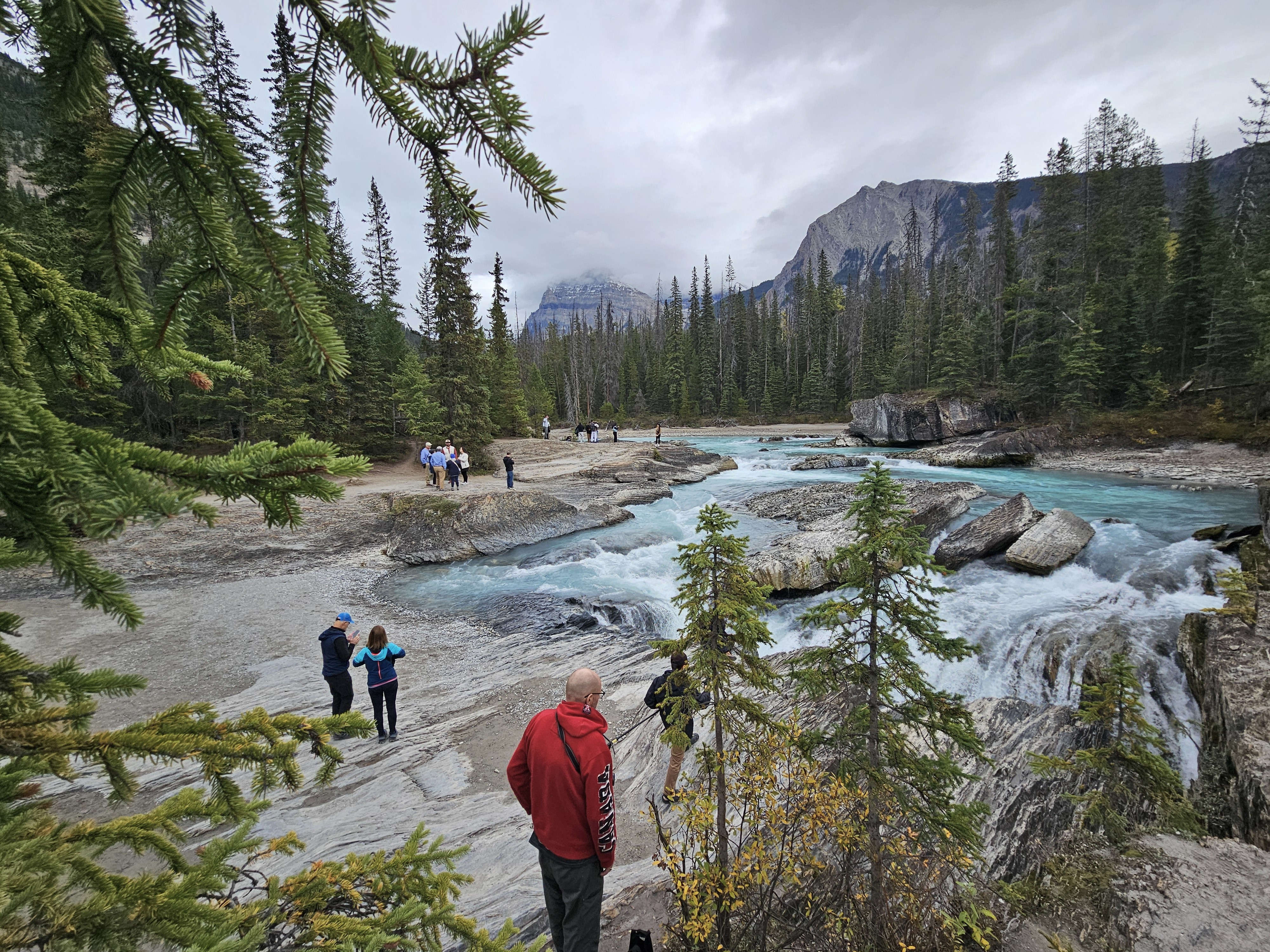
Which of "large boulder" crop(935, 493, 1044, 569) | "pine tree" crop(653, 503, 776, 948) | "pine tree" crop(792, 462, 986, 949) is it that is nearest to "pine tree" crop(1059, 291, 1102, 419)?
"large boulder" crop(935, 493, 1044, 569)

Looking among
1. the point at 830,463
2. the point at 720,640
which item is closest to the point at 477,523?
the point at 720,640

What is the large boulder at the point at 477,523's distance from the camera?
583 inches

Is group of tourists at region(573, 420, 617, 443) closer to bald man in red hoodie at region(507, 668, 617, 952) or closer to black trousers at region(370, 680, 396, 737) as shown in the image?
black trousers at region(370, 680, 396, 737)

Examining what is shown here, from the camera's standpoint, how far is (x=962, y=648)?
412 cm

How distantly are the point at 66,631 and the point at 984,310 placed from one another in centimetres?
5876

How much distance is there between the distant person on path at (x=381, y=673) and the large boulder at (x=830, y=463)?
83.7 ft

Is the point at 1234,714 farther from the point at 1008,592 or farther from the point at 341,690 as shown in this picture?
the point at 341,690

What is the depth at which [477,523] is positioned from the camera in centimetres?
1574

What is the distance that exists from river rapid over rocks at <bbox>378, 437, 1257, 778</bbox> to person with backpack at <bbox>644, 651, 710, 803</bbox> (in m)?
3.58

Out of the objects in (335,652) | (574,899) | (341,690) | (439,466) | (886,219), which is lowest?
(341,690)

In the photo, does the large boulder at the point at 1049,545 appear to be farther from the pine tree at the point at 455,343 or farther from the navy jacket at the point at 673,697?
the pine tree at the point at 455,343

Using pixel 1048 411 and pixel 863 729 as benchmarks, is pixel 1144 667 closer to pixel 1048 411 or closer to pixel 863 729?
pixel 863 729

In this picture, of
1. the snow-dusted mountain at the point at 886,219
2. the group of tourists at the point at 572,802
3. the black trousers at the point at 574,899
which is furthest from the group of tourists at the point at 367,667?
the snow-dusted mountain at the point at 886,219

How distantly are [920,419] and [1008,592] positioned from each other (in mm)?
32848
